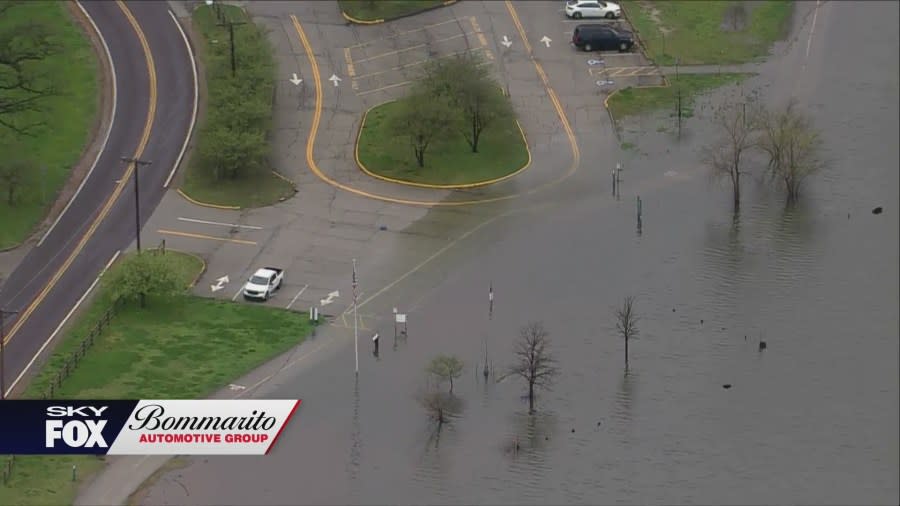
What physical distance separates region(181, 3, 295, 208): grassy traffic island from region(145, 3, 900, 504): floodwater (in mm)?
16309

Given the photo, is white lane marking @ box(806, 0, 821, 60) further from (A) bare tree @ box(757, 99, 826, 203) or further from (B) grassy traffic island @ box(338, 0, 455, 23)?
(B) grassy traffic island @ box(338, 0, 455, 23)

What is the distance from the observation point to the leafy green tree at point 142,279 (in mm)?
136500

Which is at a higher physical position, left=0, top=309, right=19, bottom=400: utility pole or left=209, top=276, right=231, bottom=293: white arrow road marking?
left=0, top=309, right=19, bottom=400: utility pole

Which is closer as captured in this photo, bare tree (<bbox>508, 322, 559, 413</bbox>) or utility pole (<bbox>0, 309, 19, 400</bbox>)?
utility pole (<bbox>0, 309, 19, 400</bbox>)

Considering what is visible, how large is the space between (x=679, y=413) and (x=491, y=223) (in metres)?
27.2

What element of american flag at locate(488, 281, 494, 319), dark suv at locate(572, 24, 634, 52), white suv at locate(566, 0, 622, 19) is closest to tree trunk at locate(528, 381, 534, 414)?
american flag at locate(488, 281, 494, 319)

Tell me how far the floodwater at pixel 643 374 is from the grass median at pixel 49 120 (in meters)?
26.1

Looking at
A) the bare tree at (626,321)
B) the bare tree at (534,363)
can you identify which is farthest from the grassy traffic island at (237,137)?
the bare tree at (534,363)

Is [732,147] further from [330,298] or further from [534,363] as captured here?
[534,363]

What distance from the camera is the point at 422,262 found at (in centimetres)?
14500

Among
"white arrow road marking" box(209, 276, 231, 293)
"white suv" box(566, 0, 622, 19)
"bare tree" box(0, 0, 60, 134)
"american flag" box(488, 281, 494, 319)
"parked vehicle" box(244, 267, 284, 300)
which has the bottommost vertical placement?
"american flag" box(488, 281, 494, 319)

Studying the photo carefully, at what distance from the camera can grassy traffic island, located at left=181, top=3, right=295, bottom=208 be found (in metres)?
154

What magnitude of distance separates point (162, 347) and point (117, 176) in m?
24.3

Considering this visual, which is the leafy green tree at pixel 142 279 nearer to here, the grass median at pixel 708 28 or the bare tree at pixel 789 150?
the bare tree at pixel 789 150
